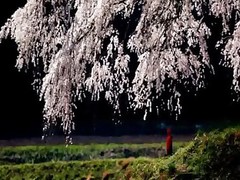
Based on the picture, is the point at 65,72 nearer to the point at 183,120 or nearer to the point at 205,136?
the point at 205,136

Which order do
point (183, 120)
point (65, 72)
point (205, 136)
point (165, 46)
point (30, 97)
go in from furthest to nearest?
point (183, 120)
point (30, 97)
point (165, 46)
point (65, 72)
point (205, 136)

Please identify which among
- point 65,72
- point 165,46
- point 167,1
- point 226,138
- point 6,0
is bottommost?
point 226,138

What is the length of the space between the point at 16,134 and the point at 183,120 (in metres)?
4.23

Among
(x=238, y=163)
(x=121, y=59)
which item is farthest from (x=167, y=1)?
(x=238, y=163)

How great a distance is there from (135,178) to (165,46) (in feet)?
3.97

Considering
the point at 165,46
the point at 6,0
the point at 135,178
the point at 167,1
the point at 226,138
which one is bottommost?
the point at 135,178

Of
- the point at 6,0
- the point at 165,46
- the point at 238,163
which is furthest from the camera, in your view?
the point at 6,0

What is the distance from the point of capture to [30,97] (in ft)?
43.2

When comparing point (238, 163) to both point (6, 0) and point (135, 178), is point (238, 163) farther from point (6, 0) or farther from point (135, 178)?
point (6, 0)

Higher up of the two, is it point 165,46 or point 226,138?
point 165,46

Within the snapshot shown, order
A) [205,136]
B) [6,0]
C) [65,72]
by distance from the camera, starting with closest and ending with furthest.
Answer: [205,136]
[65,72]
[6,0]

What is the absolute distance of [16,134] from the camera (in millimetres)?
12578

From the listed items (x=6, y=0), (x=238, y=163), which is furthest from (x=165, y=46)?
(x=6, y=0)

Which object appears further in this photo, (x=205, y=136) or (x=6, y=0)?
(x=6, y=0)
